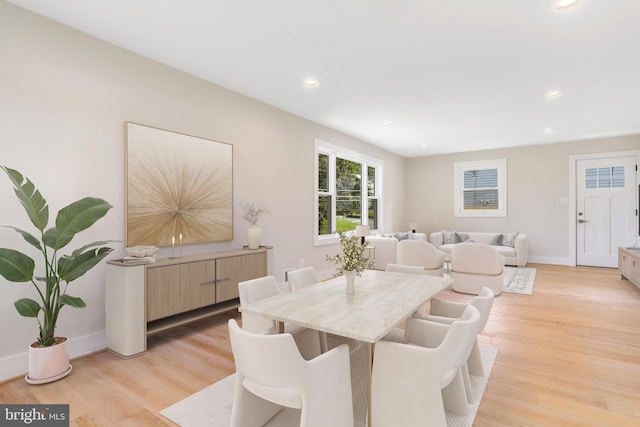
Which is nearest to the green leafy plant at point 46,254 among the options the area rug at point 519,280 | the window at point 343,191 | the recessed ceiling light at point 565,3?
the window at point 343,191

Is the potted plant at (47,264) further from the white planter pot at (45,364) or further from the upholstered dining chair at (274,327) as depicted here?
the upholstered dining chair at (274,327)

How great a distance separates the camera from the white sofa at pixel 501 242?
21.3 ft

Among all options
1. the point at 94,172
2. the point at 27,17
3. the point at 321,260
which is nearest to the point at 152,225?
the point at 94,172

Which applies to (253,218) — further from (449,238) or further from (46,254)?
(449,238)

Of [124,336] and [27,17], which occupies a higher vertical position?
[27,17]

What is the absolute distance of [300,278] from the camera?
268cm

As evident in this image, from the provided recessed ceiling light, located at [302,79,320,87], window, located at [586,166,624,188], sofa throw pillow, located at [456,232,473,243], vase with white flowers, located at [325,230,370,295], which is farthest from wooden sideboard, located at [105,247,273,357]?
window, located at [586,166,624,188]

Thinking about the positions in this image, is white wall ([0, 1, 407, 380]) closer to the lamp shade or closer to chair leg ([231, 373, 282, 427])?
chair leg ([231, 373, 282, 427])

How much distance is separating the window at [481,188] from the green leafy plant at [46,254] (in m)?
7.68

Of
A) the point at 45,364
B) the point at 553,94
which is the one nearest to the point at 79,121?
the point at 45,364

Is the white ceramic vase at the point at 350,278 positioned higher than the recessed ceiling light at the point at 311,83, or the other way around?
the recessed ceiling light at the point at 311,83

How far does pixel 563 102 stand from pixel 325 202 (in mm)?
3725

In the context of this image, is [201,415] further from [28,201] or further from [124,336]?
[28,201]

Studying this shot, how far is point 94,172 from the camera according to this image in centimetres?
280
